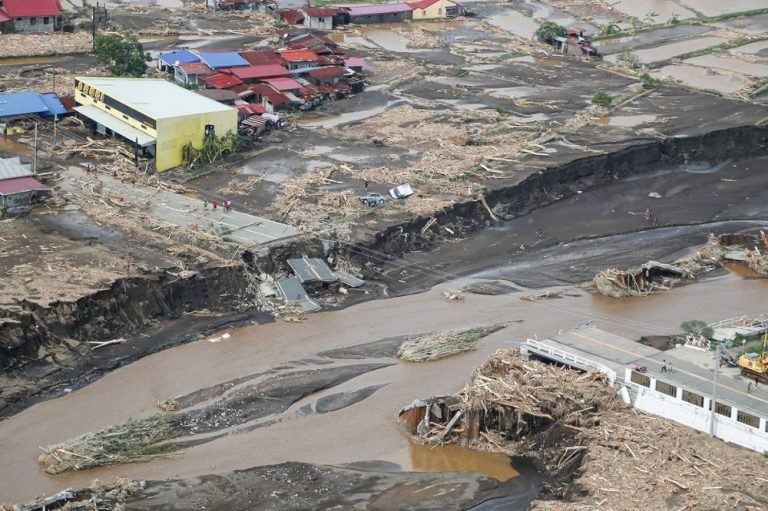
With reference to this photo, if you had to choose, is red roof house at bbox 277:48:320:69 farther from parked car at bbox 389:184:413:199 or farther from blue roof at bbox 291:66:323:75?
parked car at bbox 389:184:413:199

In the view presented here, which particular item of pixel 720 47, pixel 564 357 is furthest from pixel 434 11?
pixel 564 357

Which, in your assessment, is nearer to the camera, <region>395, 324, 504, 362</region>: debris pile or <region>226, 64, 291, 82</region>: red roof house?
<region>395, 324, 504, 362</region>: debris pile

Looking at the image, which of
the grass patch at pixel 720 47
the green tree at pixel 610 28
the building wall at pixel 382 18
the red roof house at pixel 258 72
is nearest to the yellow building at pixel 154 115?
the red roof house at pixel 258 72

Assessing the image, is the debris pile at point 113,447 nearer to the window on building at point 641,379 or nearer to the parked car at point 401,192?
the window on building at point 641,379

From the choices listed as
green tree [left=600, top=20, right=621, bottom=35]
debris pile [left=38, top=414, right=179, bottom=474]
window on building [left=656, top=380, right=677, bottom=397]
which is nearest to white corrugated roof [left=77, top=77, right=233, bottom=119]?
debris pile [left=38, top=414, right=179, bottom=474]

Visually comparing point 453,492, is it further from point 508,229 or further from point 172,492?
point 508,229

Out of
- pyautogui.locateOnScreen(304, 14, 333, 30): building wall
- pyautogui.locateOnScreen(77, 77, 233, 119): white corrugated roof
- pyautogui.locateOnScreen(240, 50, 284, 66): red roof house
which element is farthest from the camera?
pyautogui.locateOnScreen(304, 14, 333, 30): building wall

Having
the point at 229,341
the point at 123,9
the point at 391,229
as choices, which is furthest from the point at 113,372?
the point at 123,9
